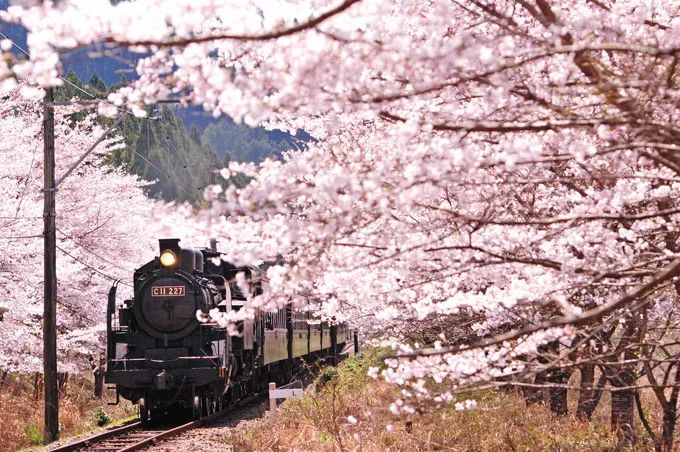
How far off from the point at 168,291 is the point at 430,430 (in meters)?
6.78

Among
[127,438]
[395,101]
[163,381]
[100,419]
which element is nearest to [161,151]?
[100,419]

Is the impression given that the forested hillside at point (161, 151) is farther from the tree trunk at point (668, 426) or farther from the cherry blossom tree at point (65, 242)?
the tree trunk at point (668, 426)

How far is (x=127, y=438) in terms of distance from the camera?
13062 millimetres

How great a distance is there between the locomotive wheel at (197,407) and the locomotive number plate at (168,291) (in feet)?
5.92

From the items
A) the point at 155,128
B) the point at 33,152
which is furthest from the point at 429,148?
the point at 155,128

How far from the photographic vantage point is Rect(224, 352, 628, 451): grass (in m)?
9.06

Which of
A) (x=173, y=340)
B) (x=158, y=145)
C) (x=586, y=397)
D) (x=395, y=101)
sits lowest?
(x=586, y=397)

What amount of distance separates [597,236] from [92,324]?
16098 millimetres

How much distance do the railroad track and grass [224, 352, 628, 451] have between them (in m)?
1.17

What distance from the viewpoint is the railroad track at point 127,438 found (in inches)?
463

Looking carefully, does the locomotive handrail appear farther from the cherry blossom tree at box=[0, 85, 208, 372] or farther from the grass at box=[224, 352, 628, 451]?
the grass at box=[224, 352, 628, 451]

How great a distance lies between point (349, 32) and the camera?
3693 mm

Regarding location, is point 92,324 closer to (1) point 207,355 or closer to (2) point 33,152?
(2) point 33,152

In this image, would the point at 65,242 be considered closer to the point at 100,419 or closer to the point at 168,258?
the point at 168,258
